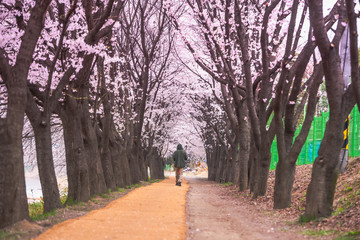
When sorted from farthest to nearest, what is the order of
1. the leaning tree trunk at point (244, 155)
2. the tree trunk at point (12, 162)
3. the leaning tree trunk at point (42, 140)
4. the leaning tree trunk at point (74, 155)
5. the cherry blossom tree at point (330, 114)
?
1. the leaning tree trunk at point (244, 155)
2. the leaning tree trunk at point (74, 155)
3. the leaning tree trunk at point (42, 140)
4. the cherry blossom tree at point (330, 114)
5. the tree trunk at point (12, 162)

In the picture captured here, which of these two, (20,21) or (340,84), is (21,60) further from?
(340,84)

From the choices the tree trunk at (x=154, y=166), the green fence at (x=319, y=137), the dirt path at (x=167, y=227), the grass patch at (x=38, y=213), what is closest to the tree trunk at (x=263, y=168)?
the dirt path at (x=167, y=227)

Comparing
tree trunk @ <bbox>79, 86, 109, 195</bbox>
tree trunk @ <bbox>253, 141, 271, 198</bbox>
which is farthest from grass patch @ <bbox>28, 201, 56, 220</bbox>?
tree trunk @ <bbox>253, 141, 271, 198</bbox>

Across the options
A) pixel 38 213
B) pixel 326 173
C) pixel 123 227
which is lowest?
pixel 38 213

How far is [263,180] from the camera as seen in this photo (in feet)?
44.7

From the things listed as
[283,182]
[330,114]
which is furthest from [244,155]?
[330,114]

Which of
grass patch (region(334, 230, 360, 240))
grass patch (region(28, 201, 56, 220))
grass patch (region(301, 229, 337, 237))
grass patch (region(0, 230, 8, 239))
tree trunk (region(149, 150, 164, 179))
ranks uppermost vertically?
tree trunk (region(149, 150, 164, 179))

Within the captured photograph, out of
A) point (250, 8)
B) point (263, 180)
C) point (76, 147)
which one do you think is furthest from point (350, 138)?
point (76, 147)

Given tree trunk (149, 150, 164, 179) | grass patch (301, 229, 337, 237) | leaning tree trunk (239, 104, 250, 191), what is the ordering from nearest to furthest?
grass patch (301, 229, 337, 237), leaning tree trunk (239, 104, 250, 191), tree trunk (149, 150, 164, 179)

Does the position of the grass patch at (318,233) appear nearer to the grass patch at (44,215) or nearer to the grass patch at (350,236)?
the grass patch at (350,236)

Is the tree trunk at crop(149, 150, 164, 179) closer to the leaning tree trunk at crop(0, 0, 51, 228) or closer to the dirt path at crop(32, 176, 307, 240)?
the dirt path at crop(32, 176, 307, 240)

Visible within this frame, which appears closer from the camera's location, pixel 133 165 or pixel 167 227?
pixel 167 227

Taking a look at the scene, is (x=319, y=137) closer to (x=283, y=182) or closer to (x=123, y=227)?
(x=283, y=182)

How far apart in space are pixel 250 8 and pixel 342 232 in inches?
486
